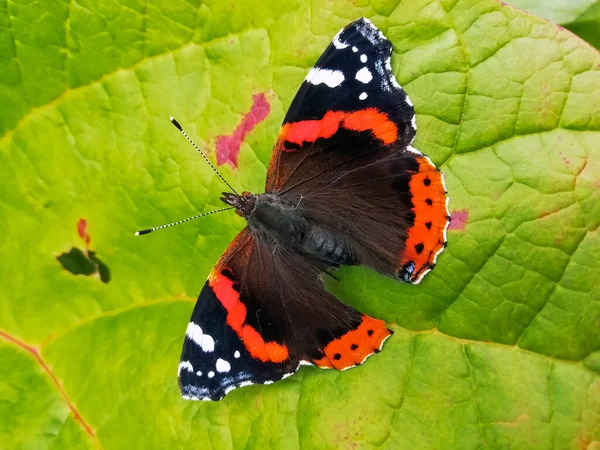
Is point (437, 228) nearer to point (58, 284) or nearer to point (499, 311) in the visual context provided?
point (499, 311)

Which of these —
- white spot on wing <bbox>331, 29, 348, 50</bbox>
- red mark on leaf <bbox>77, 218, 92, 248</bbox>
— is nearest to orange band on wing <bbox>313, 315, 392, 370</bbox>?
white spot on wing <bbox>331, 29, 348, 50</bbox>

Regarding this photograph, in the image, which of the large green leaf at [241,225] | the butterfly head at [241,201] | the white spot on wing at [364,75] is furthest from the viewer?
the butterfly head at [241,201]

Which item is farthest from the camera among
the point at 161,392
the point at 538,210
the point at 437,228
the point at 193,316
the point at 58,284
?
the point at 58,284

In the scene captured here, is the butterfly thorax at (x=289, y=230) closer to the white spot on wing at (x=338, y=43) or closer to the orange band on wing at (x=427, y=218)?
the orange band on wing at (x=427, y=218)

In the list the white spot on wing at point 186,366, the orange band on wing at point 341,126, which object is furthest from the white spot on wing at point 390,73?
the white spot on wing at point 186,366

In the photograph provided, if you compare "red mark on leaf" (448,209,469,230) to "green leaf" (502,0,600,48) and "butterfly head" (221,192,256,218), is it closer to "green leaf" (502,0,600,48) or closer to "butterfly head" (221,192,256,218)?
"butterfly head" (221,192,256,218)

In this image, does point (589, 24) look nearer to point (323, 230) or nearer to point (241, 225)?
point (323, 230)

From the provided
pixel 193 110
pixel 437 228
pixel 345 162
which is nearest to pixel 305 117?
pixel 345 162
